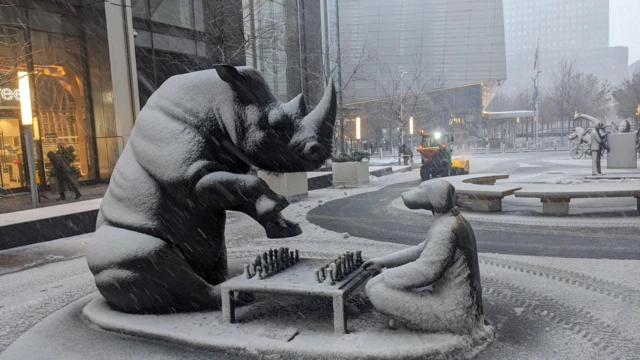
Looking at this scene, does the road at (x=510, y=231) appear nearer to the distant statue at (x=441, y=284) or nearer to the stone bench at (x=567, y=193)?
the stone bench at (x=567, y=193)

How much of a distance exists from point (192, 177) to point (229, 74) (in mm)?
824

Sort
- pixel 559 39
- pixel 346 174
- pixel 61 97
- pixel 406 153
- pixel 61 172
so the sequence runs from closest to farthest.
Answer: pixel 61 172
pixel 346 174
pixel 61 97
pixel 406 153
pixel 559 39

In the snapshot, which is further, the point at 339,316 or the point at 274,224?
the point at 274,224

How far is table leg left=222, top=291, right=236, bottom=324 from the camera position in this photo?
140 inches

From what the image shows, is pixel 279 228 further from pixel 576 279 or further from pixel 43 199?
pixel 43 199

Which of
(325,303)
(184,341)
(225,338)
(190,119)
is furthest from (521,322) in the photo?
(190,119)

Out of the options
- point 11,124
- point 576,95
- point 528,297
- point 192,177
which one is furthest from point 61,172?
point 576,95

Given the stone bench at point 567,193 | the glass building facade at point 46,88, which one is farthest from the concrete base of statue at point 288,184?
the glass building facade at point 46,88

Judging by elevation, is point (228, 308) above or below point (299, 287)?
below

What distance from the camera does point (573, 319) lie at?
3803mm

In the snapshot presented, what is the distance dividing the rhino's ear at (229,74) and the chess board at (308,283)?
4.61 feet

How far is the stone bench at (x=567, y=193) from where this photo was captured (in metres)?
8.76

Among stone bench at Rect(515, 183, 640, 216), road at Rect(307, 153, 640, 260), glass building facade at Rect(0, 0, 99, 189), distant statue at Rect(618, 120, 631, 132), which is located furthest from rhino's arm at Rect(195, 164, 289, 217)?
distant statue at Rect(618, 120, 631, 132)

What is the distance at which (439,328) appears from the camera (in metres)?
3.20
